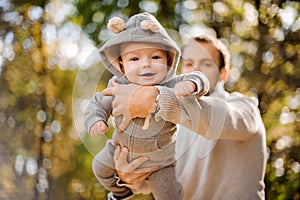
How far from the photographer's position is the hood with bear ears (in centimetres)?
63

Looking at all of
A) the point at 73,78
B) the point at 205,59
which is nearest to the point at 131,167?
the point at 205,59

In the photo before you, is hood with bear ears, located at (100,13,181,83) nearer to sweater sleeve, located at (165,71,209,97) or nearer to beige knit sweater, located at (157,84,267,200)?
sweater sleeve, located at (165,71,209,97)

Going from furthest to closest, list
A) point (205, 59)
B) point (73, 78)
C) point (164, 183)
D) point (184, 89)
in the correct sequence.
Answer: point (73, 78), point (205, 59), point (164, 183), point (184, 89)

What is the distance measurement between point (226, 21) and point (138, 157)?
1.72 meters

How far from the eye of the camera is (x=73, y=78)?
224cm

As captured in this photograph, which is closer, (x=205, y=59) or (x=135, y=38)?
(x=135, y=38)

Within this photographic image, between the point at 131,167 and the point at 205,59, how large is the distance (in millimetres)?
306

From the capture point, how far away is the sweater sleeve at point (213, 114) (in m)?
0.61

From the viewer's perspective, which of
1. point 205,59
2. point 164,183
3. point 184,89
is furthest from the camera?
point 205,59

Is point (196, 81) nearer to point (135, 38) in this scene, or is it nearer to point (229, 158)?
point (135, 38)

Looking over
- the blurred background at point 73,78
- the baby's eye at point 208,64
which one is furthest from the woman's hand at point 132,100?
the blurred background at point 73,78

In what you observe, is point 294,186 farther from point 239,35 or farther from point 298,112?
point 239,35

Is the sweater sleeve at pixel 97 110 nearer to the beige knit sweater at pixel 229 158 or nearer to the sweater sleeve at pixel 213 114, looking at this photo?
the sweater sleeve at pixel 213 114

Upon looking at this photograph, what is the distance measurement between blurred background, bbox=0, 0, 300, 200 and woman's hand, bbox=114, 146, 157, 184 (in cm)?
154
